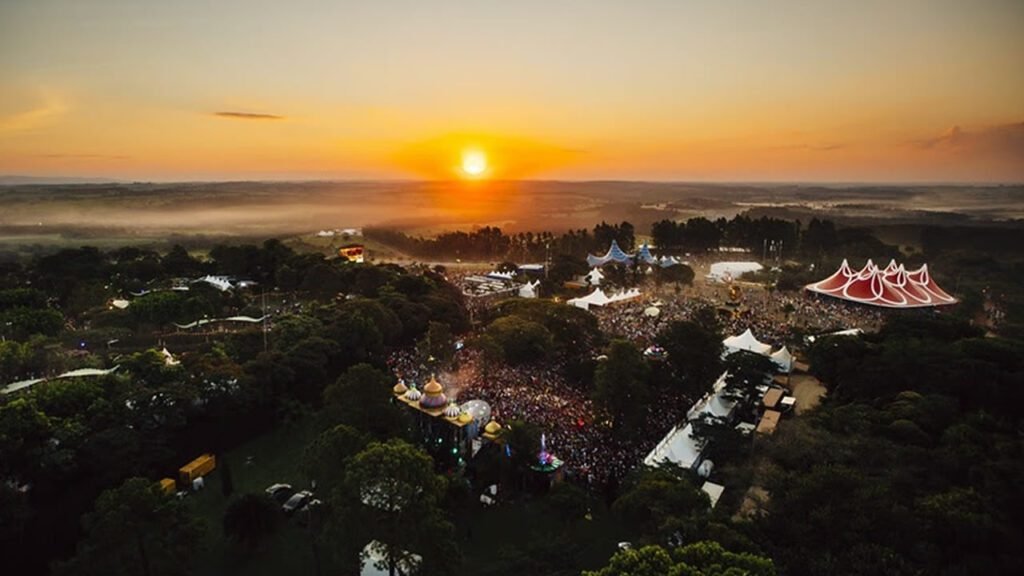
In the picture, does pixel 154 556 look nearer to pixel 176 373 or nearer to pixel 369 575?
pixel 369 575

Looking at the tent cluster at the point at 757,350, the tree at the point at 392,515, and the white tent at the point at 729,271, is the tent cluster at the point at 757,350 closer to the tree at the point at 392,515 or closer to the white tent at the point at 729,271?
the tree at the point at 392,515

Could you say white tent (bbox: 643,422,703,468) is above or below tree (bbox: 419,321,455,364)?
below

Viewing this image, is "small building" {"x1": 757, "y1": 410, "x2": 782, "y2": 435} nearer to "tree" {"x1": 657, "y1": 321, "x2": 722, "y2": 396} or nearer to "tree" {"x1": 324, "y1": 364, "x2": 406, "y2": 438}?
Answer: "tree" {"x1": 657, "y1": 321, "x2": 722, "y2": 396}

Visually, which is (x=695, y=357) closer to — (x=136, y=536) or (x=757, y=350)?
(x=757, y=350)

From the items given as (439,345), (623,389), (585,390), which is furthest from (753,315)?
(439,345)

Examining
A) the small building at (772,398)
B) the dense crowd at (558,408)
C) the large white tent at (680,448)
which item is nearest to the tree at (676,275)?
the dense crowd at (558,408)

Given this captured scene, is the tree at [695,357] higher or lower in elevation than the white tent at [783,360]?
higher

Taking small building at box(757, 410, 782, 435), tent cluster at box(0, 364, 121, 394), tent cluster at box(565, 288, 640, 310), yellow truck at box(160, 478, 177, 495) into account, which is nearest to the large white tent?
small building at box(757, 410, 782, 435)

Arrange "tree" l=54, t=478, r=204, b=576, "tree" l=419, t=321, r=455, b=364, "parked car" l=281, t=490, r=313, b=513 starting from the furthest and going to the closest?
"tree" l=419, t=321, r=455, b=364 < "parked car" l=281, t=490, r=313, b=513 < "tree" l=54, t=478, r=204, b=576
